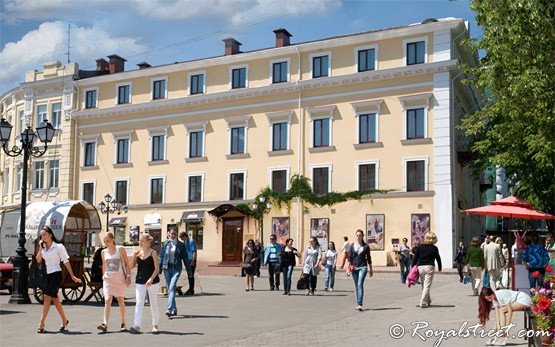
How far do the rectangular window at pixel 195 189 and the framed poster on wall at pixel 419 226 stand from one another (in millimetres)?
13926

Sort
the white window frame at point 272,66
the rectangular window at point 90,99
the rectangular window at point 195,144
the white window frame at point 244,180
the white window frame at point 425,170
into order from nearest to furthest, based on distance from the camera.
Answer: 1. the white window frame at point 425,170
2. the white window frame at point 272,66
3. the white window frame at point 244,180
4. the rectangular window at point 195,144
5. the rectangular window at point 90,99

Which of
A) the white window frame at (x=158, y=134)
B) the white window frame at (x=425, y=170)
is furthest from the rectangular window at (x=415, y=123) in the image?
the white window frame at (x=158, y=134)

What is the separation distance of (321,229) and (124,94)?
673 inches

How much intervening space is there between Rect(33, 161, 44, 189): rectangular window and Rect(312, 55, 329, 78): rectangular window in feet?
72.3

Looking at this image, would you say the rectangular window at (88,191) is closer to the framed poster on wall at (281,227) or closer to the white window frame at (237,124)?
the white window frame at (237,124)

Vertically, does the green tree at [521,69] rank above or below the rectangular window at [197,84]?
below

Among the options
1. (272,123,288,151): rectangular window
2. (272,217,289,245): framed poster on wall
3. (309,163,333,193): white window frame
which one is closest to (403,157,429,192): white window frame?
(309,163,333,193): white window frame

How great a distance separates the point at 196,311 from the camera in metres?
16.2

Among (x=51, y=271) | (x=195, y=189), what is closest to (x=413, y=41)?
(x=195, y=189)

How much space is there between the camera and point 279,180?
4197 centimetres

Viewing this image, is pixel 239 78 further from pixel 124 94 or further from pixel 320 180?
pixel 124 94

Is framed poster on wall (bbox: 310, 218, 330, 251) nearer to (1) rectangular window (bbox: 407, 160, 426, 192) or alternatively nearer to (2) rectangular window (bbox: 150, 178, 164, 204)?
(1) rectangular window (bbox: 407, 160, 426, 192)

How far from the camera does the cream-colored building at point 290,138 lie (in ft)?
124

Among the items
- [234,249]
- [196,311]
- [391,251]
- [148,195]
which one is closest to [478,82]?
[391,251]
